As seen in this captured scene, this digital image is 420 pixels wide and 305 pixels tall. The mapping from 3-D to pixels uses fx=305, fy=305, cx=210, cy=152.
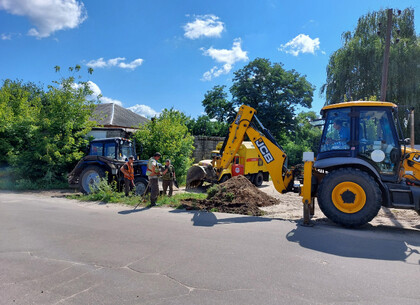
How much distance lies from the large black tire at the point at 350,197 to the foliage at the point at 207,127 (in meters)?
23.9

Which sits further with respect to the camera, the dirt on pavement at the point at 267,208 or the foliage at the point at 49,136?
the foliage at the point at 49,136

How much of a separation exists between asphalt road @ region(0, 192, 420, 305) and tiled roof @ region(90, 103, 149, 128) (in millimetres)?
21374

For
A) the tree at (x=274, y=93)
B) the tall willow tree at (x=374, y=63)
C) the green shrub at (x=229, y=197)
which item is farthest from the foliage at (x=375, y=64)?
the green shrub at (x=229, y=197)

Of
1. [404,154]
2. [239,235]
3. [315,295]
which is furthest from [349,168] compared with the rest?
[315,295]

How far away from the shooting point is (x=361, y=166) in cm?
696

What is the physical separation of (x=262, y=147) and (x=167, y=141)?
7887 mm

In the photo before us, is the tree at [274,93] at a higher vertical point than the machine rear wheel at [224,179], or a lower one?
higher

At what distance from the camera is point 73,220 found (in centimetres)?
771

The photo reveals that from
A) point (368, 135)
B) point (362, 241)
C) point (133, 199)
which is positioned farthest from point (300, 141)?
point (362, 241)

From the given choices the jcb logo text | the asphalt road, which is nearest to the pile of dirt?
the asphalt road

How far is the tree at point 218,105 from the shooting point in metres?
30.2

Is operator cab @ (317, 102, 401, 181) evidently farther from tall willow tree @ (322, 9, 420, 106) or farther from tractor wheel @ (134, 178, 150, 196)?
tall willow tree @ (322, 9, 420, 106)

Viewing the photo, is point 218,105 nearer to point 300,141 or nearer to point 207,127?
point 207,127

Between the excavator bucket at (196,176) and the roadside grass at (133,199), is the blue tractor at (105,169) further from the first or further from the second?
the excavator bucket at (196,176)
